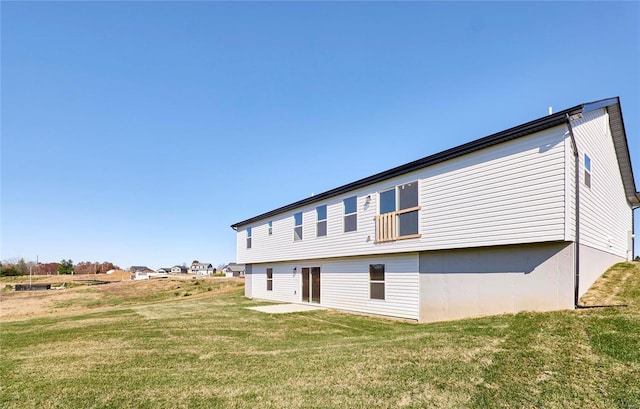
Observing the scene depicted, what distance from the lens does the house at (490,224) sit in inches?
329

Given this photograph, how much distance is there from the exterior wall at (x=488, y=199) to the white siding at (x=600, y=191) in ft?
3.59

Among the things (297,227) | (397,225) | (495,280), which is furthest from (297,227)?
(495,280)

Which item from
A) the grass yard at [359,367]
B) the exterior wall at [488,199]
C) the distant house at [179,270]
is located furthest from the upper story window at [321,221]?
the distant house at [179,270]

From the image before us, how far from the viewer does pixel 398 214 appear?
12602 mm

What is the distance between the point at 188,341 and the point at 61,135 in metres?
12.1

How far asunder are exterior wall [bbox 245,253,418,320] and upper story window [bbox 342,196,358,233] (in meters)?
1.36

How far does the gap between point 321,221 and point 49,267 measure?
303ft

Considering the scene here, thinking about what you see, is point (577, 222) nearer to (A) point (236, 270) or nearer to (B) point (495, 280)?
(B) point (495, 280)

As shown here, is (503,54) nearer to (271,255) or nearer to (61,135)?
(271,255)

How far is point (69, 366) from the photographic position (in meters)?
6.61

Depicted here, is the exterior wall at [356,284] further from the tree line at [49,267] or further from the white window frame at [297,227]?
the tree line at [49,267]

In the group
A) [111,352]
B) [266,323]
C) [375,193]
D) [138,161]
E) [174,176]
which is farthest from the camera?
[174,176]

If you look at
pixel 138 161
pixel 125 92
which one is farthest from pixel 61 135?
pixel 138 161

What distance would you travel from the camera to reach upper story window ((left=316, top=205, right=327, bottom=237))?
1650 cm
